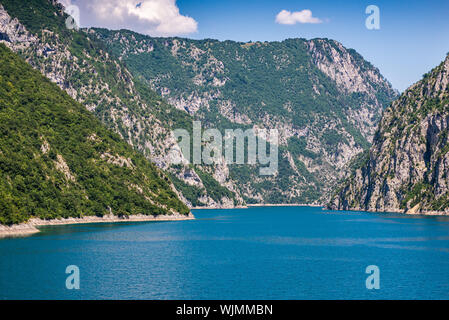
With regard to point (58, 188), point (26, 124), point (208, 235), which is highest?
point (26, 124)

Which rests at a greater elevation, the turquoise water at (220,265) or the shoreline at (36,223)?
the shoreline at (36,223)

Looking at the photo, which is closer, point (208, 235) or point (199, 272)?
point (199, 272)

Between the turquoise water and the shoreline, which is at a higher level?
the shoreline

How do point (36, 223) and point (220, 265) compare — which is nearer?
point (220, 265)

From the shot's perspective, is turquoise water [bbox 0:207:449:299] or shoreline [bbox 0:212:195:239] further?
shoreline [bbox 0:212:195:239]

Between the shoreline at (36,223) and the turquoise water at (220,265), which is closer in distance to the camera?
the turquoise water at (220,265)

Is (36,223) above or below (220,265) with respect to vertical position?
above
